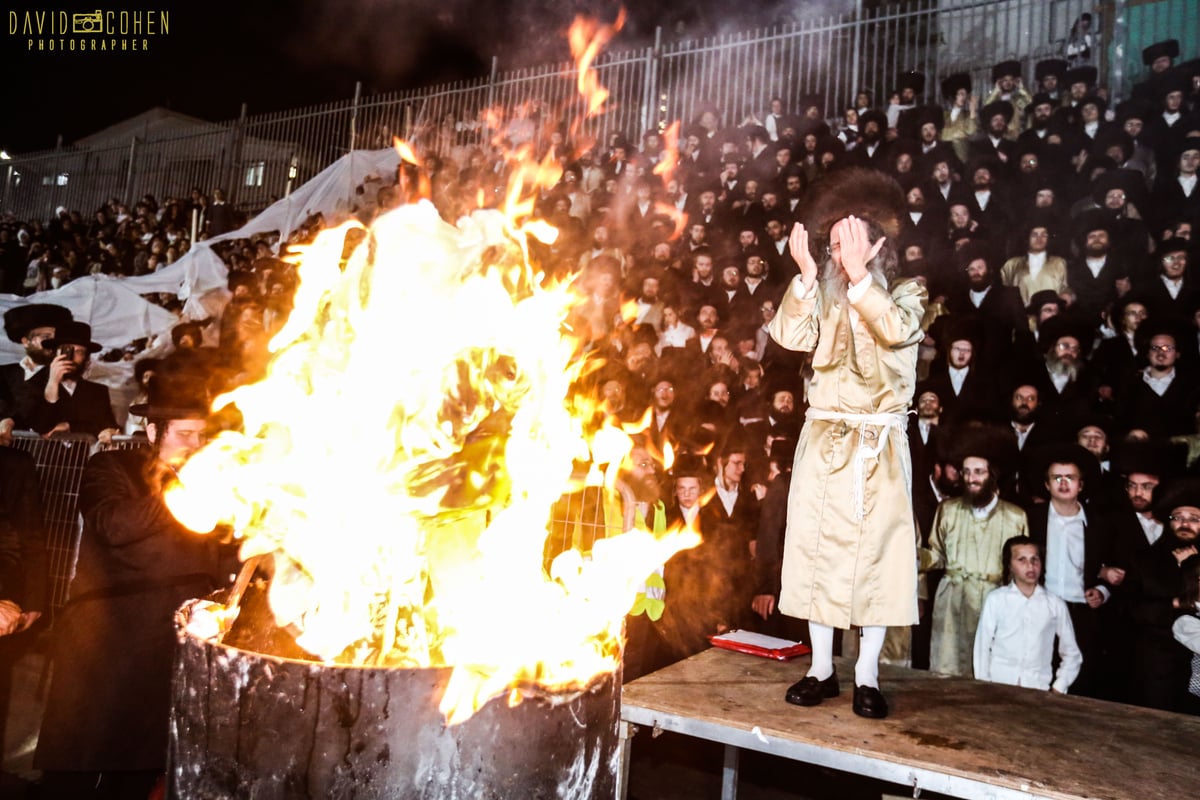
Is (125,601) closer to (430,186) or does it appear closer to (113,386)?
(113,386)

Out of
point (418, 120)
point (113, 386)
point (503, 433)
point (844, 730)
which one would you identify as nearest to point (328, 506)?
point (503, 433)

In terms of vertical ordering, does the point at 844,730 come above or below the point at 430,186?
below

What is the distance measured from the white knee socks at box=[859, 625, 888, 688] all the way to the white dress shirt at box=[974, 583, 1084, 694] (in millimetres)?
1957

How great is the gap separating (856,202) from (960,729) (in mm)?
2198

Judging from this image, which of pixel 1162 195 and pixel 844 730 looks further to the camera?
pixel 1162 195

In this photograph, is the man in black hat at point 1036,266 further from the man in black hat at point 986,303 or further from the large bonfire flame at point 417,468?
the large bonfire flame at point 417,468

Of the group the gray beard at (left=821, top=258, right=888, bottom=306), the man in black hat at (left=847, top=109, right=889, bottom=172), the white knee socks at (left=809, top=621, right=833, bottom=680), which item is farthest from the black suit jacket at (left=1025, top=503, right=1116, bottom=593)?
the man in black hat at (left=847, top=109, right=889, bottom=172)

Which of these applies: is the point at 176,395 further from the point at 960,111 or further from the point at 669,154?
the point at 960,111

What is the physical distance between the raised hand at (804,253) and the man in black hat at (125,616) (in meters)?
2.66

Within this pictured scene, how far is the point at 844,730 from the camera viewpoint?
10.4 ft

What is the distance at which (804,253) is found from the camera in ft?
11.5

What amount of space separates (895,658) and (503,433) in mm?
4433

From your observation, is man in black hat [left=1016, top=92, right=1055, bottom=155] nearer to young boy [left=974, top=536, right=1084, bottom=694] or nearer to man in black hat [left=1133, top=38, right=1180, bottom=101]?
man in black hat [left=1133, top=38, right=1180, bottom=101]

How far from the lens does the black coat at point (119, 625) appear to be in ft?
10.9
